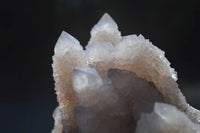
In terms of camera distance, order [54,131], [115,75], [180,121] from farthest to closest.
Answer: [54,131] → [115,75] → [180,121]

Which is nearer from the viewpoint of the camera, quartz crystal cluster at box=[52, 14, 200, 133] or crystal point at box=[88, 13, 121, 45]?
quartz crystal cluster at box=[52, 14, 200, 133]

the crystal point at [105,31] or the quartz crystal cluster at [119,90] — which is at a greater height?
the crystal point at [105,31]

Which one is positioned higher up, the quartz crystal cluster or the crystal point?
the crystal point

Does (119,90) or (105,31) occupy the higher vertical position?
(105,31)

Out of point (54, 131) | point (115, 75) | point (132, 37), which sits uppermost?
point (132, 37)

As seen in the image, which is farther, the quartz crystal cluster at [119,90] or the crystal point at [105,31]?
the crystal point at [105,31]

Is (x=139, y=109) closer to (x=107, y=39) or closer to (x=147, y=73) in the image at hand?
(x=147, y=73)

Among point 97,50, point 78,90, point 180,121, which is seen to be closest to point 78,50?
point 97,50

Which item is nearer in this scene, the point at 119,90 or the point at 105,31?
the point at 119,90
